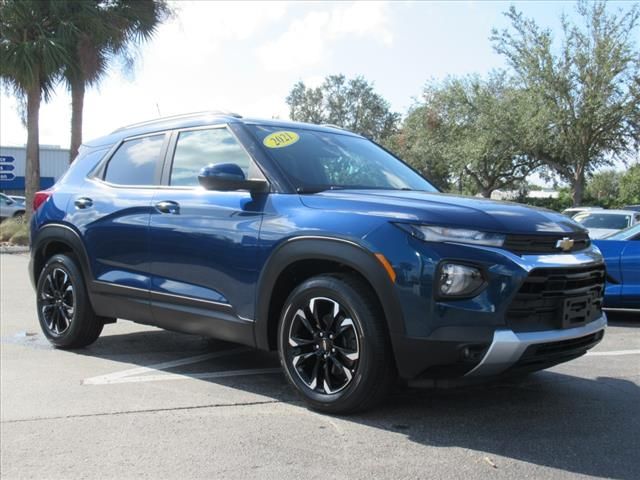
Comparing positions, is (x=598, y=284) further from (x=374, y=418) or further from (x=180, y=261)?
(x=180, y=261)

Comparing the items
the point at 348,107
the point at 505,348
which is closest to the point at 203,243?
the point at 505,348

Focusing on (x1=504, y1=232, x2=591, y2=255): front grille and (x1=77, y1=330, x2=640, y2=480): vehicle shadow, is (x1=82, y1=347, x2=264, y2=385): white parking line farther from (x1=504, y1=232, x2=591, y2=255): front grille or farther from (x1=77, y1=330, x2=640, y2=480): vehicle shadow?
(x1=504, y1=232, x2=591, y2=255): front grille

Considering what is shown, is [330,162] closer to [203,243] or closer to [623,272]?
[203,243]

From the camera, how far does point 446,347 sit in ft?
11.3

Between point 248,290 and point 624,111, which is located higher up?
point 624,111

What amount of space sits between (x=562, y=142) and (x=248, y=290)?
963 inches

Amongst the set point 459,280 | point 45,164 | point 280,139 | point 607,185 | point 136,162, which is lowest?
point 459,280

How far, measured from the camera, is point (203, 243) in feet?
14.6

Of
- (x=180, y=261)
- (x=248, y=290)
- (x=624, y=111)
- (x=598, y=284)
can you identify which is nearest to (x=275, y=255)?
(x=248, y=290)

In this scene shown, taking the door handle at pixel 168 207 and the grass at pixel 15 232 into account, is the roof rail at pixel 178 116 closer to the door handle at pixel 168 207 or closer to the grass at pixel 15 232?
the door handle at pixel 168 207

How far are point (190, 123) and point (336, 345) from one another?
7.17ft

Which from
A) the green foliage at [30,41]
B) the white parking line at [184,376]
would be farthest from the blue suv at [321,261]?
the green foliage at [30,41]

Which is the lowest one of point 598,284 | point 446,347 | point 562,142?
point 446,347

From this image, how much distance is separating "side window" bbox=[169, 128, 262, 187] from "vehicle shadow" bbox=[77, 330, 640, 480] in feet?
4.90
